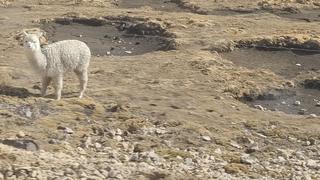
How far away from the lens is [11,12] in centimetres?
3078

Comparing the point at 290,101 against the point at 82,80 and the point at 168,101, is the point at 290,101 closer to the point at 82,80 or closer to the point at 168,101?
the point at 168,101

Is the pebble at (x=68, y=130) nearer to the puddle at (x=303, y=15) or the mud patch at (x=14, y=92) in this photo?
the mud patch at (x=14, y=92)

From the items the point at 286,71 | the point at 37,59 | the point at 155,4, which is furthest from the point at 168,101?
the point at 155,4

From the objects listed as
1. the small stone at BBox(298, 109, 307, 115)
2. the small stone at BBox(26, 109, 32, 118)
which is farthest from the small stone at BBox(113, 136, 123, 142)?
the small stone at BBox(298, 109, 307, 115)

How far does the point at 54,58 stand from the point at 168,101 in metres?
3.11

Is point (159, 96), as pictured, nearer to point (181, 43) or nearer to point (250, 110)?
point (250, 110)

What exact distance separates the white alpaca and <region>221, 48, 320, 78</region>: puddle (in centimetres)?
751

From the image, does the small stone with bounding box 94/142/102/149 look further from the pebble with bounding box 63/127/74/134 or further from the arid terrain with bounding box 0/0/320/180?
the pebble with bounding box 63/127/74/134

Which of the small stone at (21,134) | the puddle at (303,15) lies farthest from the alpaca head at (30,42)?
the puddle at (303,15)

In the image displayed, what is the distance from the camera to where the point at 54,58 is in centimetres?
1532

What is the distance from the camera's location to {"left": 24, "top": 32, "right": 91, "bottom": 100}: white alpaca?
49.5 ft

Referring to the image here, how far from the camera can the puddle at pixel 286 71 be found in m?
17.8

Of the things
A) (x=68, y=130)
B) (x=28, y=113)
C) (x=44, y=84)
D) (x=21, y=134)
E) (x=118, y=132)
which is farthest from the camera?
(x=44, y=84)

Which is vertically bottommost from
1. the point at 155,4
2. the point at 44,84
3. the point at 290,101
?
the point at 290,101
